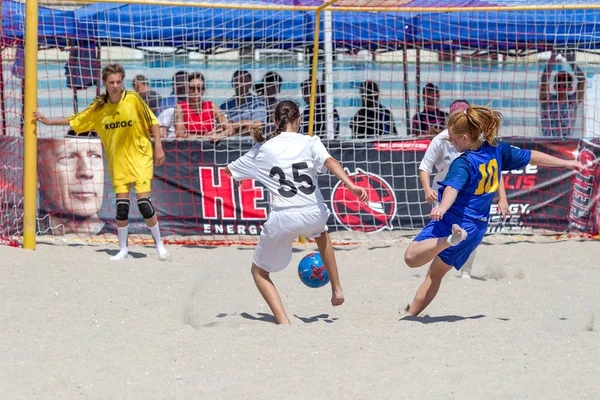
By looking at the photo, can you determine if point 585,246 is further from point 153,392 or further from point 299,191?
point 153,392

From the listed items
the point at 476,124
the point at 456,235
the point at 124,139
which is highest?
the point at 476,124

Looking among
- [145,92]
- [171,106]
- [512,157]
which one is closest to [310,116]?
[171,106]

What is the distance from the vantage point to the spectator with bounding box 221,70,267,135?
379 inches

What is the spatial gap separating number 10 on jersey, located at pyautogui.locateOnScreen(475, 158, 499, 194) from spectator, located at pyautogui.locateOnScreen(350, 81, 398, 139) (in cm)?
445

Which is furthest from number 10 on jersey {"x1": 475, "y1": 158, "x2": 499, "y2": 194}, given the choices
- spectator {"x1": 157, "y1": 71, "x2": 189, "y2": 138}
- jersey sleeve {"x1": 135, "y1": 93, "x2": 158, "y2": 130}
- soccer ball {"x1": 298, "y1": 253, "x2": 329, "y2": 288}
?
spectator {"x1": 157, "y1": 71, "x2": 189, "y2": 138}

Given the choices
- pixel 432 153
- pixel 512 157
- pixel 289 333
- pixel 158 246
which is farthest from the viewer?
pixel 158 246

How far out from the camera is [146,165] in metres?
8.07

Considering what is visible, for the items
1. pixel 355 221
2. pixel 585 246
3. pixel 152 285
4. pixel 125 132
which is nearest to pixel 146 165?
pixel 125 132

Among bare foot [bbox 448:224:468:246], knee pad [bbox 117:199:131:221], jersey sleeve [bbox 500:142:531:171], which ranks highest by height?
jersey sleeve [bbox 500:142:531:171]

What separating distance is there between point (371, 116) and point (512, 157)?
180 inches

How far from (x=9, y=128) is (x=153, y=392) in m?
6.02

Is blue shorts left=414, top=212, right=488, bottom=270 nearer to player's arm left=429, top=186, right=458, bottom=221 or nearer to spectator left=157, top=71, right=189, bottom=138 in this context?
player's arm left=429, top=186, right=458, bottom=221

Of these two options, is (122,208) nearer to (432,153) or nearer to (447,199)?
(432,153)

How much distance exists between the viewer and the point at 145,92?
9938 mm
